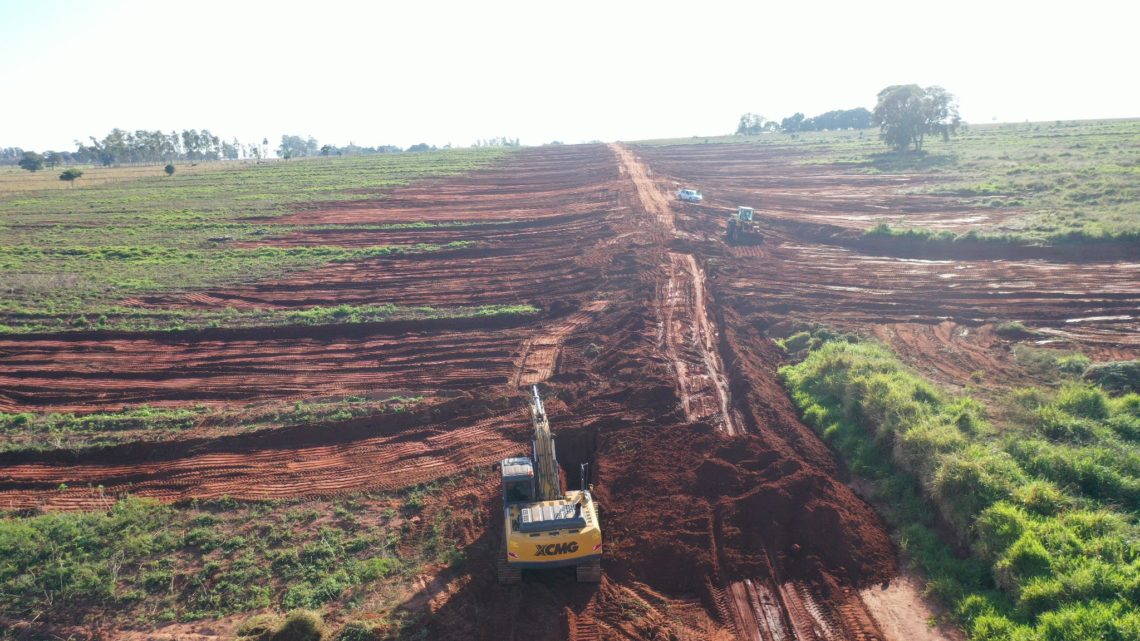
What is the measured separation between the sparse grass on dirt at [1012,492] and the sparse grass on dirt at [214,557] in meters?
9.86

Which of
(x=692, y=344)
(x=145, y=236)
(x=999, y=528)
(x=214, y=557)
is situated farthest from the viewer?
(x=145, y=236)

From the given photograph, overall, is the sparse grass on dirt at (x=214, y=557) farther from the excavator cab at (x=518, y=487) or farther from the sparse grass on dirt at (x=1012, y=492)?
the sparse grass on dirt at (x=1012, y=492)

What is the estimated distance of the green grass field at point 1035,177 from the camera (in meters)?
33.9

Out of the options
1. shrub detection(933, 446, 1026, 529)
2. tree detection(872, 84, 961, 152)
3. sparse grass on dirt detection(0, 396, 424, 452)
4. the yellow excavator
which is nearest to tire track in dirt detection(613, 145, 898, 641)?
the yellow excavator

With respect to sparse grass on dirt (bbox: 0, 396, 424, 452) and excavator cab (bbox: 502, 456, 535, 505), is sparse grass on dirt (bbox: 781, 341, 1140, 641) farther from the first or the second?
sparse grass on dirt (bbox: 0, 396, 424, 452)

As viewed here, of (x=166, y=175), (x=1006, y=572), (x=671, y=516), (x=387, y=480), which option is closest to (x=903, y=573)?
(x=1006, y=572)

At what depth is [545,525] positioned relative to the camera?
1123 cm

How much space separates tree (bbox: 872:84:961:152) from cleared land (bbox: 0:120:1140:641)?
38.7 metres

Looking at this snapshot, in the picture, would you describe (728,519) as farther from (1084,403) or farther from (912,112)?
(912,112)

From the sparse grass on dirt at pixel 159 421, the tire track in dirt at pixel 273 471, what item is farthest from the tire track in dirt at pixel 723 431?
the sparse grass on dirt at pixel 159 421

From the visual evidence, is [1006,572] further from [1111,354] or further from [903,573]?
[1111,354]

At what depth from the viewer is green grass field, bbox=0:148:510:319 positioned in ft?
101

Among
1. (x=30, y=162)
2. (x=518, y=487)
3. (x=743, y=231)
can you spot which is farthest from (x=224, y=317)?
(x=30, y=162)

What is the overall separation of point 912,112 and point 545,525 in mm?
78403
